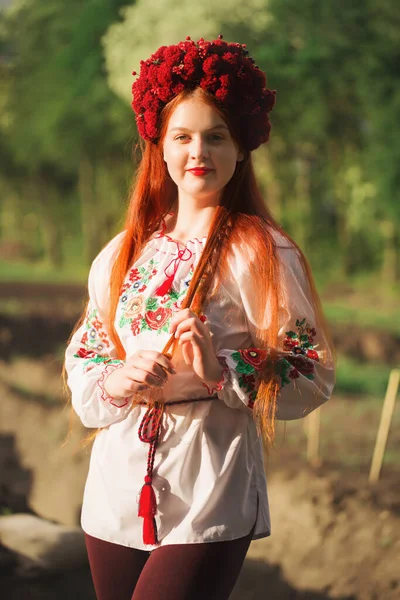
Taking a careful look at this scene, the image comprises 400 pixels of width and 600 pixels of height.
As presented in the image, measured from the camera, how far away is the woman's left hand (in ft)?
4.34

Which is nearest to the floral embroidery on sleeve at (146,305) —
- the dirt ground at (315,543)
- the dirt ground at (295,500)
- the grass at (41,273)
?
the dirt ground at (295,500)

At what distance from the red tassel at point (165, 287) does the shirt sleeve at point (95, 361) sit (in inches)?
5.5

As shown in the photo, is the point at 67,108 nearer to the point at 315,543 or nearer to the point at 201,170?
the point at 315,543

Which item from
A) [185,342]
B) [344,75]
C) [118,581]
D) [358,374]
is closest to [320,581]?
[118,581]

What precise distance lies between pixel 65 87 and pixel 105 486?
24.0ft

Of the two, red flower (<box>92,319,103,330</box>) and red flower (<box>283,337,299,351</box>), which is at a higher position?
red flower (<box>283,337,299,351</box>)

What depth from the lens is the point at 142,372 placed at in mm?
1348

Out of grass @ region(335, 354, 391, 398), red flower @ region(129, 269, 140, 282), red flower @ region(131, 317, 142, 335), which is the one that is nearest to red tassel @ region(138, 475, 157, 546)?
red flower @ region(131, 317, 142, 335)

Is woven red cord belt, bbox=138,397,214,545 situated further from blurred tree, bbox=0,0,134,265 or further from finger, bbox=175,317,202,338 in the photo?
blurred tree, bbox=0,0,134,265

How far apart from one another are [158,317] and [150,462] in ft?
0.85

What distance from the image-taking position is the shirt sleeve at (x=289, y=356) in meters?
1.38

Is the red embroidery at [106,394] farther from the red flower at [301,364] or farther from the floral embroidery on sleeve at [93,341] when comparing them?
the red flower at [301,364]

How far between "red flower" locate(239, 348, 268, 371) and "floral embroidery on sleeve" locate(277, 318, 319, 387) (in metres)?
0.03

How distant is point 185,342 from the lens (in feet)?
4.39
